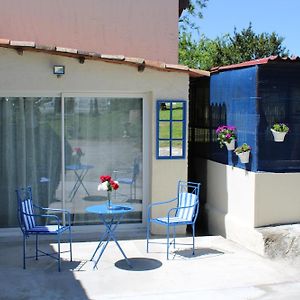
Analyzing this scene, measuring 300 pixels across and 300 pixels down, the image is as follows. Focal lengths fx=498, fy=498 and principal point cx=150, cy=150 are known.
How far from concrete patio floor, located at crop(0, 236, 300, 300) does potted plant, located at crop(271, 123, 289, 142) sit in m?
1.86

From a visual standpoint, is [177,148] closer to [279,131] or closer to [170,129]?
[170,129]

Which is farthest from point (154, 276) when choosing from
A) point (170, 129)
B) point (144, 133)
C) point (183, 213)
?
point (144, 133)

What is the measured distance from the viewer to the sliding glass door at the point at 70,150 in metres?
8.81

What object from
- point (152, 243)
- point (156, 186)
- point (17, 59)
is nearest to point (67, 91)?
Answer: point (17, 59)

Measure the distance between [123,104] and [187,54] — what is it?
94.8 ft

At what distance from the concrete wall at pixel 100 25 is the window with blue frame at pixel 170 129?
1.86 metres

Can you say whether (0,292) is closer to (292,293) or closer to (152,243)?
(152,243)

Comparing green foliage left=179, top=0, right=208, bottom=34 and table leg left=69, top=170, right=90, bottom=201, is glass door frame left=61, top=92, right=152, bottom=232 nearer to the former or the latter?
table leg left=69, top=170, right=90, bottom=201

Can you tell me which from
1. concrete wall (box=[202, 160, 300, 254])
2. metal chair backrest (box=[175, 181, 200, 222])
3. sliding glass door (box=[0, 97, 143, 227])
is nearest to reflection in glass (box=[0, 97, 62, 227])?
sliding glass door (box=[0, 97, 143, 227])

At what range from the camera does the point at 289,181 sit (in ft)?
26.3

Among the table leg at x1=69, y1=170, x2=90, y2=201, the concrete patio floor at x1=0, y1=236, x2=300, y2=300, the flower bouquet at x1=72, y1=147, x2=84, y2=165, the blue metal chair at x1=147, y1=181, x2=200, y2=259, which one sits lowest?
the concrete patio floor at x1=0, y1=236, x2=300, y2=300

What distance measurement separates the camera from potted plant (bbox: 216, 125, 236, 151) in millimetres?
8492

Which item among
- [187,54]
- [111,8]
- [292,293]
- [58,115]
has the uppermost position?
[187,54]

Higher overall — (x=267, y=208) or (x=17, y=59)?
(x=17, y=59)
